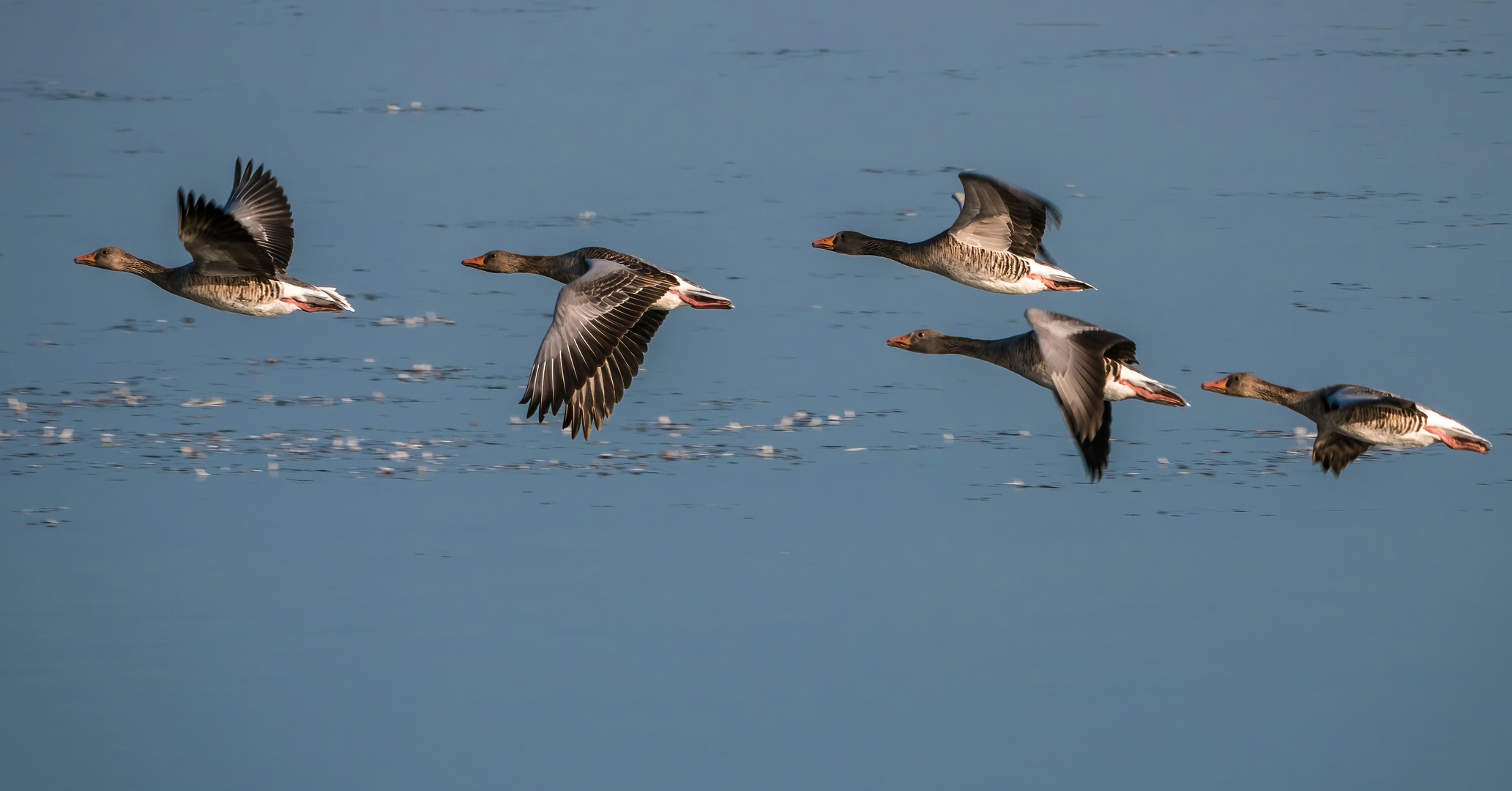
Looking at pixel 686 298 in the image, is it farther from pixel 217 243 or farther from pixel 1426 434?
pixel 1426 434

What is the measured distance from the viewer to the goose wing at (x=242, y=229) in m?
13.5

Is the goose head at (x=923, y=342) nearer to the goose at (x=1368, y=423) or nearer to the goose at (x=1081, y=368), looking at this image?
the goose at (x=1081, y=368)

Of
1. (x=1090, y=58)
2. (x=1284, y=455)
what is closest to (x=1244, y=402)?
(x=1284, y=455)

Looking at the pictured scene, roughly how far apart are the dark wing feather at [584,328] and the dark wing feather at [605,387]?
0.13 m

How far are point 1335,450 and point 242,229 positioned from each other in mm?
8435

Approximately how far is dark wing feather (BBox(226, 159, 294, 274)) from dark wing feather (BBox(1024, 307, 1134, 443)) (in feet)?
20.5

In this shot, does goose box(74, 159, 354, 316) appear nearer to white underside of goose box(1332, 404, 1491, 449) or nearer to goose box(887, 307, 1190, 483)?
goose box(887, 307, 1190, 483)

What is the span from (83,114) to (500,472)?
11.0 meters

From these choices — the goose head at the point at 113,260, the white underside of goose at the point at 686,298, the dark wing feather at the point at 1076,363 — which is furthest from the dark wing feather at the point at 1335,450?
the goose head at the point at 113,260

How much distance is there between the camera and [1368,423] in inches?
515

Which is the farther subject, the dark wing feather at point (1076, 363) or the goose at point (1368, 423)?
the goose at point (1368, 423)

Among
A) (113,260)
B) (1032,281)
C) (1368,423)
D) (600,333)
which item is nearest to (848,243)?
(1032,281)

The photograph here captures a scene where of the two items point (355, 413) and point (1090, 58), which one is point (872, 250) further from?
point (1090, 58)

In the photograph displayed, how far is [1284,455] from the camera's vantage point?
15.7 meters
